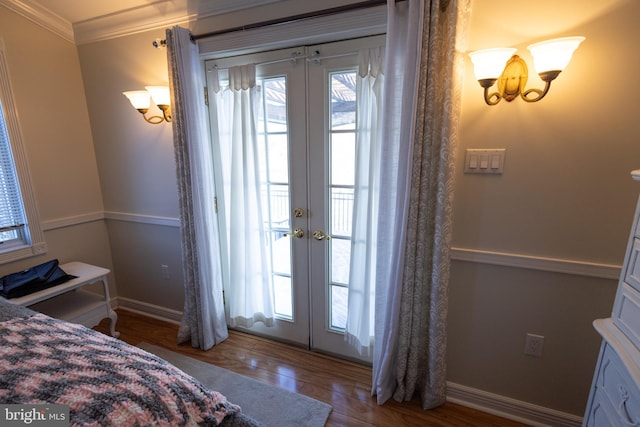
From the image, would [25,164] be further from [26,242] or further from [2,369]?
[2,369]

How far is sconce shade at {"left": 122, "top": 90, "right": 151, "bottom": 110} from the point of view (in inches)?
80.6

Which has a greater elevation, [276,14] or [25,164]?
[276,14]

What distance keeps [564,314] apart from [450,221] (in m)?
0.77

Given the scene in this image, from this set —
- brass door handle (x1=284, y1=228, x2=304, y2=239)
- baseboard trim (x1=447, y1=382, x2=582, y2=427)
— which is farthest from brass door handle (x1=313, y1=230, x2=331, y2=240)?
baseboard trim (x1=447, y1=382, x2=582, y2=427)

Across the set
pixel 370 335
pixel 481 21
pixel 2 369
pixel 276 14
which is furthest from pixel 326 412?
pixel 276 14

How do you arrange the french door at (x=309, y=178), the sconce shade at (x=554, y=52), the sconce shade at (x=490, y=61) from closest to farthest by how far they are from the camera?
the sconce shade at (x=554, y=52)
the sconce shade at (x=490, y=61)
the french door at (x=309, y=178)

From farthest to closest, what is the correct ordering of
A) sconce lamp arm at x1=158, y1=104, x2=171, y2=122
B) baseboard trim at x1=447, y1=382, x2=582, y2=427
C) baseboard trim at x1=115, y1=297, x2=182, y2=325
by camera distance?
1. baseboard trim at x1=115, y1=297, x2=182, y2=325
2. sconce lamp arm at x1=158, y1=104, x2=171, y2=122
3. baseboard trim at x1=447, y1=382, x2=582, y2=427

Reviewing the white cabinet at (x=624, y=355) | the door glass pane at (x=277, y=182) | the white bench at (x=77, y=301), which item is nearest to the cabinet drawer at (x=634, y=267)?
the white cabinet at (x=624, y=355)

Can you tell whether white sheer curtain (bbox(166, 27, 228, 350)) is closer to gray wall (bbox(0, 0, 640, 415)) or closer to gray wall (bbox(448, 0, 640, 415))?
gray wall (bbox(0, 0, 640, 415))

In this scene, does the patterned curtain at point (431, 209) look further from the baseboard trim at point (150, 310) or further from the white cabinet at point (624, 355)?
the baseboard trim at point (150, 310)

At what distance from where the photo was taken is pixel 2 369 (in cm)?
93

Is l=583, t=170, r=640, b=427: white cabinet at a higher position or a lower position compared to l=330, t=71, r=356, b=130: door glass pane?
lower

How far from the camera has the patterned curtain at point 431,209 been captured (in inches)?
56.0

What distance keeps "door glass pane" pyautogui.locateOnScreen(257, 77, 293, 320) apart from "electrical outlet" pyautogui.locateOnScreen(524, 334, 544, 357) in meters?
1.54
